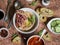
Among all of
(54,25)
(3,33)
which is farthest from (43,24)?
(3,33)

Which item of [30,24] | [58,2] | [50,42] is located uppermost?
[58,2]

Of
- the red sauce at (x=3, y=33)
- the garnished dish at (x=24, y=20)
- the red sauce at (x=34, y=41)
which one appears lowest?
the red sauce at (x=34, y=41)

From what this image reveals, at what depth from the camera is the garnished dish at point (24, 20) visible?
6.32 ft

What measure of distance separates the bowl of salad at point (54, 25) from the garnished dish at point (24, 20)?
0.40ft

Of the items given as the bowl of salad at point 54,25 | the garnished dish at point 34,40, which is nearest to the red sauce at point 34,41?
the garnished dish at point 34,40

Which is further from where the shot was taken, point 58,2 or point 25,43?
point 58,2

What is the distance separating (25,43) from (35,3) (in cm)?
32

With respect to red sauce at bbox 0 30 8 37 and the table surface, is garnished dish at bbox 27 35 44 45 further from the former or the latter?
red sauce at bbox 0 30 8 37

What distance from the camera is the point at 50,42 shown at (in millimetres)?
1916

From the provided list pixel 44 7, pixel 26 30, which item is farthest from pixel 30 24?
pixel 44 7

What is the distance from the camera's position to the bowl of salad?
6.34 feet

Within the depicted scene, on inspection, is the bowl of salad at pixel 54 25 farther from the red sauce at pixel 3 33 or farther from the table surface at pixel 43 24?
the red sauce at pixel 3 33

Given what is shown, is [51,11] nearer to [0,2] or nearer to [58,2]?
[58,2]

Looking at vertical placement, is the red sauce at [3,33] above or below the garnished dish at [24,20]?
below
